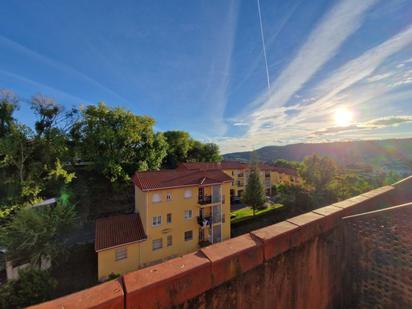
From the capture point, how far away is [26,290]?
743 cm

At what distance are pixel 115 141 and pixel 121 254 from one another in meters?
11.6

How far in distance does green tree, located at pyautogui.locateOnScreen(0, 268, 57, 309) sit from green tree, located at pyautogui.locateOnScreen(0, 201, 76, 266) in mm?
2122

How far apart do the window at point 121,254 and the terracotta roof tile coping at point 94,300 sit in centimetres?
1220

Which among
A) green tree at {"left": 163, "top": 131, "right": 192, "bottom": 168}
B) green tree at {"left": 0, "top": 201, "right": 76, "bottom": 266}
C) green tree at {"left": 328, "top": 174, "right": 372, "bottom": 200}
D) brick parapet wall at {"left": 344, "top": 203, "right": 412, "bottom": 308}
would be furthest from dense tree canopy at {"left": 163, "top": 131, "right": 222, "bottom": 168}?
brick parapet wall at {"left": 344, "top": 203, "right": 412, "bottom": 308}

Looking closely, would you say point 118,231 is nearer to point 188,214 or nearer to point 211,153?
point 188,214

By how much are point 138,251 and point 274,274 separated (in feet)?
40.7

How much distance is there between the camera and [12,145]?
13008 millimetres

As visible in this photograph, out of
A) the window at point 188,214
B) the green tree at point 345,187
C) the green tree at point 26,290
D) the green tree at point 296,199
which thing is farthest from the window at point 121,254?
the green tree at point 345,187

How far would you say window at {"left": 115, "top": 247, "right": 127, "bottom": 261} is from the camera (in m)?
11.1

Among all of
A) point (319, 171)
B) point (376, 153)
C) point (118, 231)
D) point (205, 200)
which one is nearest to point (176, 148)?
point (205, 200)

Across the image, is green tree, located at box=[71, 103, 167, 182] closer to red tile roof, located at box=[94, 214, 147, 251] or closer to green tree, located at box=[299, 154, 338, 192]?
red tile roof, located at box=[94, 214, 147, 251]

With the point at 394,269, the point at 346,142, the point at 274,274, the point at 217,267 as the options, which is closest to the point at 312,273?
the point at 274,274

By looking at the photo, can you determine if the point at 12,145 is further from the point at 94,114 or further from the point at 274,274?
the point at 274,274

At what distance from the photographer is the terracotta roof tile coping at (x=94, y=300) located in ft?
2.95
